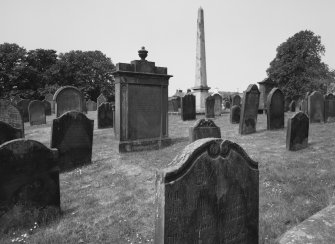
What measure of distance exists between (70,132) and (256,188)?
5.40 metres

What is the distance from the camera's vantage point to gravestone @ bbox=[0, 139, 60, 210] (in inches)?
154

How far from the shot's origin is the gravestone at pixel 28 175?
12.8 ft

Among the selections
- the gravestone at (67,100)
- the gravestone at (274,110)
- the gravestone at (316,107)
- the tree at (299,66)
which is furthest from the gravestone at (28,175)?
the tree at (299,66)

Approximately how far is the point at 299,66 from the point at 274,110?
3455 cm

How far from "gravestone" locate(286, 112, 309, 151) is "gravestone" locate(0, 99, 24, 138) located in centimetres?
894

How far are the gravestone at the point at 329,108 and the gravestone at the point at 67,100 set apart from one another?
1417 centimetres

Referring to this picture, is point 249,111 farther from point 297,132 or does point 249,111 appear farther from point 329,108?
point 329,108

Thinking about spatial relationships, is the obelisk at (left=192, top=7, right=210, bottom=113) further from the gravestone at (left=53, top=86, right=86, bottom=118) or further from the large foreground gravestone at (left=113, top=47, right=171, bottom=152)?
the large foreground gravestone at (left=113, top=47, right=171, bottom=152)

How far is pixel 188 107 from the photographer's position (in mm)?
16875

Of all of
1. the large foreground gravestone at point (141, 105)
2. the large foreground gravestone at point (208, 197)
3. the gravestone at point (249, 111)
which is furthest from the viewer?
the gravestone at point (249, 111)

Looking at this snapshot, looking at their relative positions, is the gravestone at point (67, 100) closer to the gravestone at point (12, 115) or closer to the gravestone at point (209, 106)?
the gravestone at point (12, 115)

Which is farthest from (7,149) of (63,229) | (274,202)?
(274,202)

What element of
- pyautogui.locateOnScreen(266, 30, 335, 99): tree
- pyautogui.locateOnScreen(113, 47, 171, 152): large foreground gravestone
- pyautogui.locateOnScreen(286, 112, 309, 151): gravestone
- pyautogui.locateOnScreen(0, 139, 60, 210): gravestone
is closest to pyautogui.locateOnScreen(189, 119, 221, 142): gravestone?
pyautogui.locateOnScreen(286, 112, 309, 151): gravestone

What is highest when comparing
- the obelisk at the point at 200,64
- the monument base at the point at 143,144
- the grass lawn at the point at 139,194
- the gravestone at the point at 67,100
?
the obelisk at the point at 200,64
